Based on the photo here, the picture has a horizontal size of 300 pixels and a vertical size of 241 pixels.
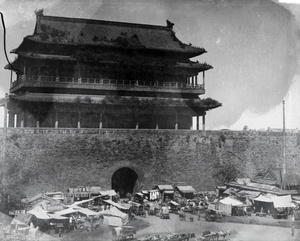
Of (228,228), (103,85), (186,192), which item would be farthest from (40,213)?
(103,85)

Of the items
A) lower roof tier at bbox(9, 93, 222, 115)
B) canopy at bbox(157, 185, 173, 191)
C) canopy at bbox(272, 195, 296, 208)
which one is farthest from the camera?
lower roof tier at bbox(9, 93, 222, 115)

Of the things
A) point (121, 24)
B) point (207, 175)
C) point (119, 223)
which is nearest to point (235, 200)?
point (207, 175)

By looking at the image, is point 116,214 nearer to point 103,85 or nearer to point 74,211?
point 74,211

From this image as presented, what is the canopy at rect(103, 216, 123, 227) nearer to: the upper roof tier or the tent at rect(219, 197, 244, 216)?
the tent at rect(219, 197, 244, 216)

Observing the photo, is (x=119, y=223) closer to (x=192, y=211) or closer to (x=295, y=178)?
(x=192, y=211)

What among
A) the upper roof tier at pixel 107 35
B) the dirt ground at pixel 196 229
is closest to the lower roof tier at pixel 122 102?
the upper roof tier at pixel 107 35

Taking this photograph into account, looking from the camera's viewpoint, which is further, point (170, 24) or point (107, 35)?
point (170, 24)

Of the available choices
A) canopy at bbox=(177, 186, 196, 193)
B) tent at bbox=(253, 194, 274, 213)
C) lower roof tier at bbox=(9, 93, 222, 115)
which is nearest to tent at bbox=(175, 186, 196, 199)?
canopy at bbox=(177, 186, 196, 193)
